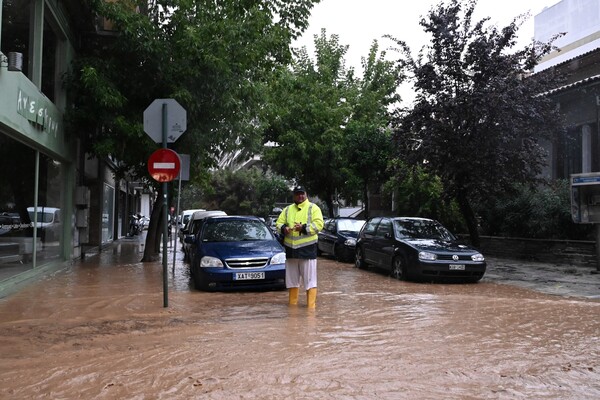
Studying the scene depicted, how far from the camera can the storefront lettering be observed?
8.77 m

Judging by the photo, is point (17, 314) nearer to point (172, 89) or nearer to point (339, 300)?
point (339, 300)

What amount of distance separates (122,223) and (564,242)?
2262 centimetres

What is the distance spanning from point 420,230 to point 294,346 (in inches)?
289

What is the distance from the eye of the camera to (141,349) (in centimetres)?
527

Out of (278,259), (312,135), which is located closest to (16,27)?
(278,259)

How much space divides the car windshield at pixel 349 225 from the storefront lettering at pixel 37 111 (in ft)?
29.3

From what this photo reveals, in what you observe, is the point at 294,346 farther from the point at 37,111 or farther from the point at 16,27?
the point at 16,27

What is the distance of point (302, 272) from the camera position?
7.77 m

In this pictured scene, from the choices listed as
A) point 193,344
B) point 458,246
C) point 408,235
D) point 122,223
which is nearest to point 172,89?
point 408,235

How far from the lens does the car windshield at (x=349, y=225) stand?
1690cm

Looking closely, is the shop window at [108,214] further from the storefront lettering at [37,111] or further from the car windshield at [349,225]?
the storefront lettering at [37,111]

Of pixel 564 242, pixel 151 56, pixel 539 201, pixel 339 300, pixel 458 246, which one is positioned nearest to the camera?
pixel 339 300

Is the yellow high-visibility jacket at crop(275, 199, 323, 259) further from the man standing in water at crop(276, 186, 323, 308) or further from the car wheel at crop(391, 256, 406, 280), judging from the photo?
the car wheel at crop(391, 256, 406, 280)

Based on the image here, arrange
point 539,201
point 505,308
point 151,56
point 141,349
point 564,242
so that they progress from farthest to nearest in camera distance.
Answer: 1. point 539,201
2. point 564,242
3. point 151,56
4. point 505,308
5. point 141,349
